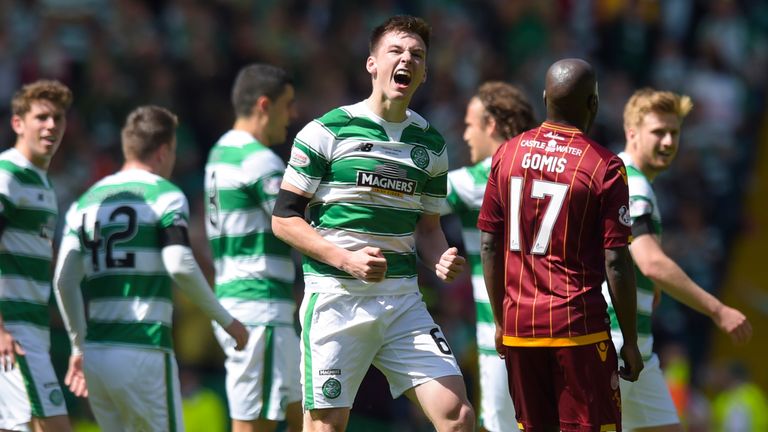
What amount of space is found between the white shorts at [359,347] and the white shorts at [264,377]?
1.75 metres

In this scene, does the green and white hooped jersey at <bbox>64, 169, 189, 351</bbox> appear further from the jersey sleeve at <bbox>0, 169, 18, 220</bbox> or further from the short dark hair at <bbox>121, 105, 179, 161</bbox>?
the jersey sleeve at <bbox>0, 169, 18, 220</bbox>

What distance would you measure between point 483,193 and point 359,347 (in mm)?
2034

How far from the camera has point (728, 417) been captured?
15.5 metres

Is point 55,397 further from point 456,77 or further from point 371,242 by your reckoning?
point 456,77

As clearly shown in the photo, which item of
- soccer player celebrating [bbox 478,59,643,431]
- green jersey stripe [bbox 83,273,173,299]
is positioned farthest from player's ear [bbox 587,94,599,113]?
green jersey stripe [bbox 83,273,173,299]

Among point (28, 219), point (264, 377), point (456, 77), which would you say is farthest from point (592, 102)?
point (456, 77)

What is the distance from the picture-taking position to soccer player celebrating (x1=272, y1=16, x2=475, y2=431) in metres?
6.54

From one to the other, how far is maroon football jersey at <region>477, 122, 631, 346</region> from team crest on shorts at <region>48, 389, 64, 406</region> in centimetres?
294

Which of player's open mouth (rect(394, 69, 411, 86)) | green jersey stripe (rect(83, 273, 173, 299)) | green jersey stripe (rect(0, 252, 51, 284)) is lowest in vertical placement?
green jersey stripe (rect(83, 273, 173, 299))

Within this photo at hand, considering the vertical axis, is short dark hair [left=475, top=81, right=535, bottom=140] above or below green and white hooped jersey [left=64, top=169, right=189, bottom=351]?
above

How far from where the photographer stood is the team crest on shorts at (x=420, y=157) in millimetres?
6762

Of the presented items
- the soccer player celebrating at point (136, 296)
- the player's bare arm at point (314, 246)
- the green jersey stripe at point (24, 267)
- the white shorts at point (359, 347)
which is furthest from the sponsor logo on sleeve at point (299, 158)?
the green jersey stripe at point (24, 267)

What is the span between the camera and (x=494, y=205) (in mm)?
6582

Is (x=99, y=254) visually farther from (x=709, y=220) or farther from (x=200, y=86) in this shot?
(x=709, y=220)
